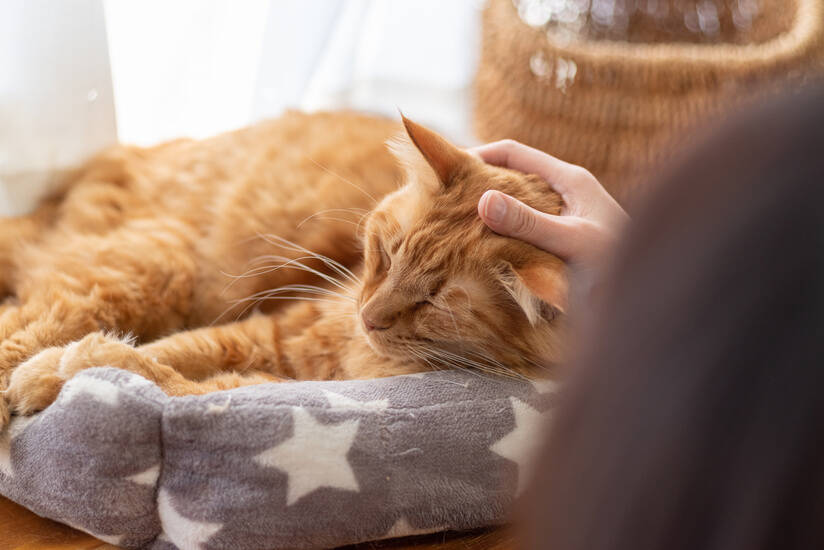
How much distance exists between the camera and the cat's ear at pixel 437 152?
4.54 feet

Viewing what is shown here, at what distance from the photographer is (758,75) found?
238 cm

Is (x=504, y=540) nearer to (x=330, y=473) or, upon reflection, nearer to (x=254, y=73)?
(x=330, y=473)

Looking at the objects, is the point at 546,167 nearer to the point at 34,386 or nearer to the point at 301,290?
the point at 301,290

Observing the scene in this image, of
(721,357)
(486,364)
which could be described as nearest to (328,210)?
(486,364)

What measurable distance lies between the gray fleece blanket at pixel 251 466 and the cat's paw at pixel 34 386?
4 cm

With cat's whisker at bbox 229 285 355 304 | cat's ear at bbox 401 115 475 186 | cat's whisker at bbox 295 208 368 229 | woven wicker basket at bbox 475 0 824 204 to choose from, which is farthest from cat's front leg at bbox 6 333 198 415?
woven wicker basket at bbox 475 0 824 204

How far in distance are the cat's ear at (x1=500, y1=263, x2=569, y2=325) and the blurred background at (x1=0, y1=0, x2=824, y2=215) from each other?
1.04m

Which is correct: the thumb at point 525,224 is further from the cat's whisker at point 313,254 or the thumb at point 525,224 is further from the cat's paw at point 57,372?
the cat's paw at point 57,372

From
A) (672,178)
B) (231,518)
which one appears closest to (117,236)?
(231,518)

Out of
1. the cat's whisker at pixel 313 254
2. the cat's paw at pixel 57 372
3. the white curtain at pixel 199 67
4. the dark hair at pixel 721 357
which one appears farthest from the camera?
the white curtain at pixel 199 67

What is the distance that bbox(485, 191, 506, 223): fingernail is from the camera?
1.26 m

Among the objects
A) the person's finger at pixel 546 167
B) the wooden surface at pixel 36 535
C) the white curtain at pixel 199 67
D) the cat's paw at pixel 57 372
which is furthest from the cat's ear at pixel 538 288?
the white curtain at pixel 199 67

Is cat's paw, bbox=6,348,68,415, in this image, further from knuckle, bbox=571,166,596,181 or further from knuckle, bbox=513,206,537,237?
knuckle, bbox=571,166,596,181

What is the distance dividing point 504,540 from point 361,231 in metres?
0.77
